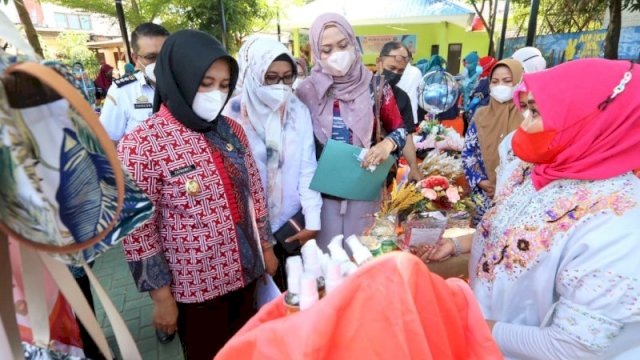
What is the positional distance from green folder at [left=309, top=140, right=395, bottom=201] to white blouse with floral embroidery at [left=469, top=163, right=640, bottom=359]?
31.7 inches

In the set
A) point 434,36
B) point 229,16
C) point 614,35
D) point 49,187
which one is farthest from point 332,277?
point 434,36

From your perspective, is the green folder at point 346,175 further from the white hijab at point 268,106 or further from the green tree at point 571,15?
the green tree at point 571,15

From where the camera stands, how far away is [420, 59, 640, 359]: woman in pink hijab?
1.02m

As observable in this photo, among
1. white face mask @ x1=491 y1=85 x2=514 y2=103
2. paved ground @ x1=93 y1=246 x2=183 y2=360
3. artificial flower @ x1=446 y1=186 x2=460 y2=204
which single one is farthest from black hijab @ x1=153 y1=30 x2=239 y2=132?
white face mask @ x1=491 y1=85 x2=514 y2=103

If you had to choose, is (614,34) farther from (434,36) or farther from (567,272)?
(434,36)

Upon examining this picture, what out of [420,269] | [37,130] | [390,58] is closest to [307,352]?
[420,269]

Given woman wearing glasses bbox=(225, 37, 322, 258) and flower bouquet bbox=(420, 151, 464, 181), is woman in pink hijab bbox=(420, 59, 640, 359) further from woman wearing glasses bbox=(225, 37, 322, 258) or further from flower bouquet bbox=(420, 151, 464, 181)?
woman wearing glasses bbox=(225, 37, 322, 258)

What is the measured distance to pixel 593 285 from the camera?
3.34ft

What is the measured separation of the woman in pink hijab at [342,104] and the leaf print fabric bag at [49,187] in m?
1.51

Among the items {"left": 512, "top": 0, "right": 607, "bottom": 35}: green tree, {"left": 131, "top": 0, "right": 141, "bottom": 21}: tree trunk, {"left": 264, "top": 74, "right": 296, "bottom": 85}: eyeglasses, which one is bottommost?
{"left": 264, "top": 74, "right": 296, "bottom": 85}: eyeglasses

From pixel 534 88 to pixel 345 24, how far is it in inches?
46.0

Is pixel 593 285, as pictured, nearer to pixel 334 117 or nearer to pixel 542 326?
pixel 542 326

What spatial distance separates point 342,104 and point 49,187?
1.68 meters

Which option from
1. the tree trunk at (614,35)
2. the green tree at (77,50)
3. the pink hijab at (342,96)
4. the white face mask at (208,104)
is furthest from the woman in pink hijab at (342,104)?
the green tree at (77,50)
